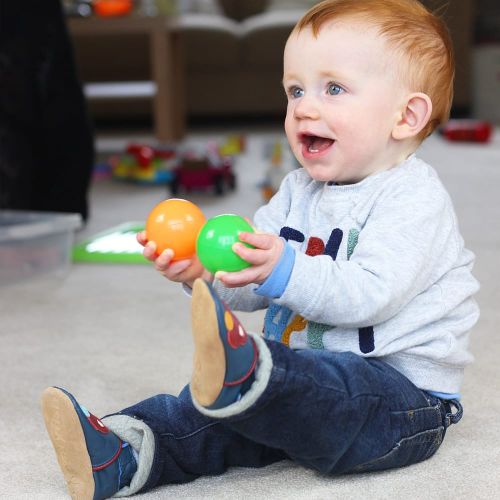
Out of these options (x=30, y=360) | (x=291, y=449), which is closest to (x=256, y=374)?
(x=291, y=449)

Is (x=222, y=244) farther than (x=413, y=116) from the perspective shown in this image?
No

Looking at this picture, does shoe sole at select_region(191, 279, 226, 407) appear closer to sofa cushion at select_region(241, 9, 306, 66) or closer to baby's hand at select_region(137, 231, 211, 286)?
baby's hand at select_region(137, 231, 211, 286)

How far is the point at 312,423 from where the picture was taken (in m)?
0.77

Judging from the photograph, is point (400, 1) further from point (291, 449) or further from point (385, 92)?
point (291, 449)

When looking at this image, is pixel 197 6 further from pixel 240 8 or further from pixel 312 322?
pixel 312 322

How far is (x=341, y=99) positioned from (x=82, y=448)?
0.40m

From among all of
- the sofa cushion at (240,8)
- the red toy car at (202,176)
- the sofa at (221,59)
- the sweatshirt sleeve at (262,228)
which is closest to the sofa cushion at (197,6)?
the sofa at (221,59)

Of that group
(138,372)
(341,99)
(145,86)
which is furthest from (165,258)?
(145,86)

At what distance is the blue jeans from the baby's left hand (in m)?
0.06

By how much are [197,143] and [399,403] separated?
9.62ft

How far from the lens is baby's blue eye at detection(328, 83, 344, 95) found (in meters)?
0.86

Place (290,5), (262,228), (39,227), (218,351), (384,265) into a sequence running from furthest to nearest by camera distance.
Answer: (290,5) < (39,227) < (262,228) < (384,265) < (218,351)

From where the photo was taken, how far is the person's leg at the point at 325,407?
0.72m

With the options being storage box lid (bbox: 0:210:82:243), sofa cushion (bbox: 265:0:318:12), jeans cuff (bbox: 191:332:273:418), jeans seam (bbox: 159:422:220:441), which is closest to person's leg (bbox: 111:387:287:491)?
jeans seam (bbox: 159:422:220:441)
